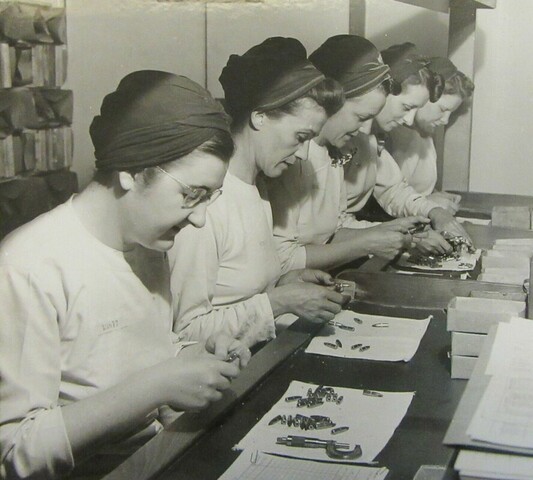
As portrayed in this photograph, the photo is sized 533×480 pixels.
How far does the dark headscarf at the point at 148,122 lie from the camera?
4.15 feet

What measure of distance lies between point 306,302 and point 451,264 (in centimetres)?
91

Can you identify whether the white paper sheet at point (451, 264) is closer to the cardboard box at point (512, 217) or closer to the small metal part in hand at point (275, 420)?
the cardboard box at point (512, 217)

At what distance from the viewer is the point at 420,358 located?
1695 mm

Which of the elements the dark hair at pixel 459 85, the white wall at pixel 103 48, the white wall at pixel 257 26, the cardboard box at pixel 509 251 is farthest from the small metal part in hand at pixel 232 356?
the dark hair at pixel 459 85

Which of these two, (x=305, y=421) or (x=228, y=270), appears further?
(x=228, y=270)

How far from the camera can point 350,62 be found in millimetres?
2641

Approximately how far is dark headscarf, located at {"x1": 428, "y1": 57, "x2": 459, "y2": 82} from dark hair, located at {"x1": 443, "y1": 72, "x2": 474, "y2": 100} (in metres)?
0.02

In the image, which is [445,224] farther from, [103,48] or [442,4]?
[103,48]

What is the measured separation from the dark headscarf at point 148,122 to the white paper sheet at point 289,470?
507 mm

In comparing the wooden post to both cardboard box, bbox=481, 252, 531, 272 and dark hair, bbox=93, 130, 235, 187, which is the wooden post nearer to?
cardboard box, bbox=481, 252, 531, 272

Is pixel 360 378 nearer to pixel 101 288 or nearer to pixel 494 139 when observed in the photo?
pixel 101 288

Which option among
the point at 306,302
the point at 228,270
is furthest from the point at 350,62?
the point at 306,302

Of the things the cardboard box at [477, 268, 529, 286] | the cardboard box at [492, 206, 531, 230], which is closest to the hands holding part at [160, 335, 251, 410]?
the cardboard box at [477, 268, 529, 286]

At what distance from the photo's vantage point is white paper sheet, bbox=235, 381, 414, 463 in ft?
4.04
